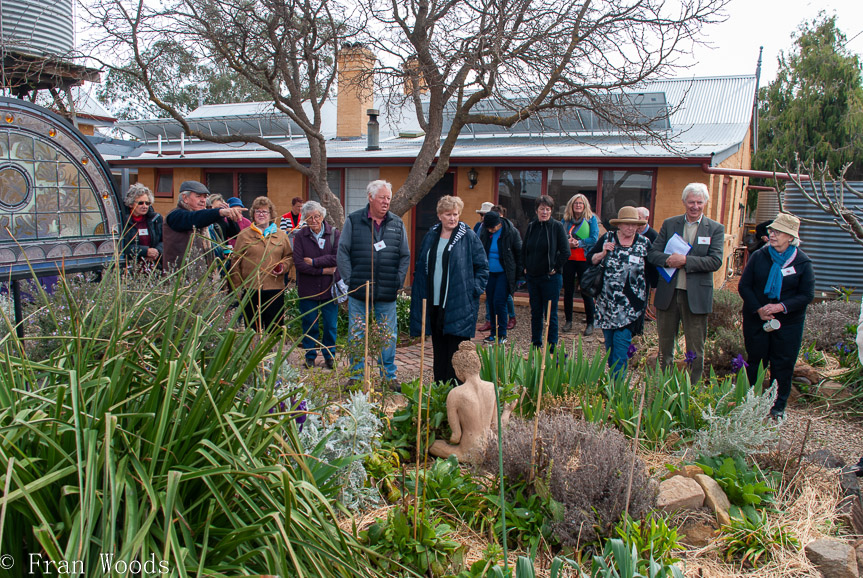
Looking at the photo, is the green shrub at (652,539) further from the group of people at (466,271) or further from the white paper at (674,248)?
the white paper at (674,248)

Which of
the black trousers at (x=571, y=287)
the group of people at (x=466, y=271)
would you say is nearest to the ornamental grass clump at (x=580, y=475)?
the group of people at (x=466, y=271)

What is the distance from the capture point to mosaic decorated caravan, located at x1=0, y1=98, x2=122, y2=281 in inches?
195

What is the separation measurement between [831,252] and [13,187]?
9.71 metres

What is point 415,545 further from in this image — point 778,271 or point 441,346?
point 778,271

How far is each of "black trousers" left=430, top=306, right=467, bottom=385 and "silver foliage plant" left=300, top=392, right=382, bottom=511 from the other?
1.94 m

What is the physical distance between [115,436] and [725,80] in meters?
20.0

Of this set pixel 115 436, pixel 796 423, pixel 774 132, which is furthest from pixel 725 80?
pixel 115 436

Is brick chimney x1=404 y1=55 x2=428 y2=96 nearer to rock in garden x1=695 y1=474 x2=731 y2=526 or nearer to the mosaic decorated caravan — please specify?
the mosaic decorated caravan

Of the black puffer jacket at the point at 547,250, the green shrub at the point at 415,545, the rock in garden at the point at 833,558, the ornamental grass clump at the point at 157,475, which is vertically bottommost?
the rock in garden at the point at 833,558

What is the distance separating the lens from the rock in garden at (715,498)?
3.04 metres

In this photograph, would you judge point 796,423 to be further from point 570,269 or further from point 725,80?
point 725,80

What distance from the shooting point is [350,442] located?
9.42ft

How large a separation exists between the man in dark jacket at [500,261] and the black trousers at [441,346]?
2.60 meters

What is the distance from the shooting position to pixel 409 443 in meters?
3.67
